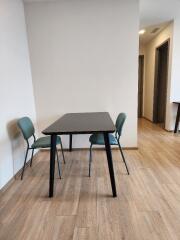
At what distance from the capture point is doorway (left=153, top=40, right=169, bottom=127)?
16.2ft

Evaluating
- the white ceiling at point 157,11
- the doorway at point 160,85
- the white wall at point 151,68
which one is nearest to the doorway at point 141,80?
the white wall at point 151,68

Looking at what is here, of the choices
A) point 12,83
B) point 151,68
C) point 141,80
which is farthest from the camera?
point 141,80

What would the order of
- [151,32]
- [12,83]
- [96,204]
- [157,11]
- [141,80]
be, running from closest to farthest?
[96,204]
[12,83]
[157,11]
[151,32]
[141,80]

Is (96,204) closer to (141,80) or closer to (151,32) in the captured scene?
(151,32)

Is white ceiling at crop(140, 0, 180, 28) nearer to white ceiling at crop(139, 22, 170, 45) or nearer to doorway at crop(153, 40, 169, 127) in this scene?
white ceiling at crop(139, 22, 170, 45)

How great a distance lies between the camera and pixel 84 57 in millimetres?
3018

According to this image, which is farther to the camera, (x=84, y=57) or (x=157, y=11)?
(x=157, y=11)

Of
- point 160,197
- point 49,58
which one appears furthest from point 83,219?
point 49,58

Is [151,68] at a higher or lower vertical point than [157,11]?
lower

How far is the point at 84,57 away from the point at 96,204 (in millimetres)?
2292

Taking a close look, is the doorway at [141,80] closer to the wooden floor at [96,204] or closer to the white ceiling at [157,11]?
the white ceiling at [157,11]

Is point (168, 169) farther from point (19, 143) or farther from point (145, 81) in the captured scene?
point (145, 81)

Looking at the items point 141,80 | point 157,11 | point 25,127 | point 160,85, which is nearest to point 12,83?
point 25,127

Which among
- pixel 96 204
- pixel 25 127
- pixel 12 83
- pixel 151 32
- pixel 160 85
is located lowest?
pixel 96 204
